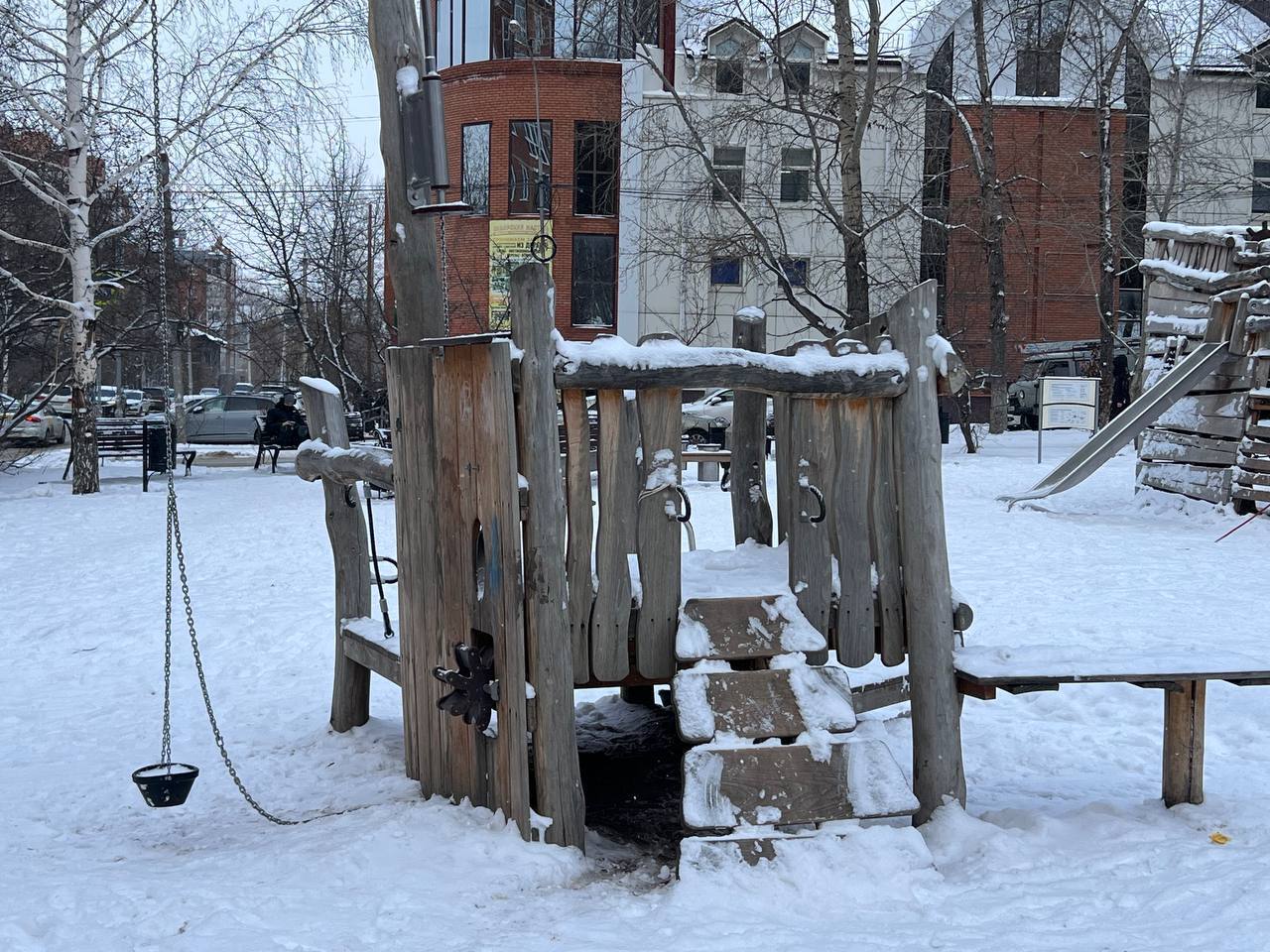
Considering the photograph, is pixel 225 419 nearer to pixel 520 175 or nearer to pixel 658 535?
pixel 520 175

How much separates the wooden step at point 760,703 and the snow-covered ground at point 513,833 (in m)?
0.44

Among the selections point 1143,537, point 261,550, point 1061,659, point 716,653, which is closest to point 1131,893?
point 1061,659

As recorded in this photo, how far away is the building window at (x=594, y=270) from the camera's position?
34875 mm

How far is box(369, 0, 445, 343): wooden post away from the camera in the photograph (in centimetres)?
889

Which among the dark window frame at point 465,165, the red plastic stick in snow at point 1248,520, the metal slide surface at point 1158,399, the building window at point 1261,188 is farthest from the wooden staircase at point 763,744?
the building window at point 1261,188

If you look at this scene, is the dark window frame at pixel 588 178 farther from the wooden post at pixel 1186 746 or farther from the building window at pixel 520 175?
the wooden post at pixel 1186 746

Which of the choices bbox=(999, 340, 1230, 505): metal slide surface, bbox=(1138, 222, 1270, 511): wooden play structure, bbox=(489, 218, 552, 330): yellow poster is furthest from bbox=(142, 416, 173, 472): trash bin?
bbox=(1138, 222, 1270, 511): wooden play structure

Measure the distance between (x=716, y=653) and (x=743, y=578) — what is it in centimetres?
58

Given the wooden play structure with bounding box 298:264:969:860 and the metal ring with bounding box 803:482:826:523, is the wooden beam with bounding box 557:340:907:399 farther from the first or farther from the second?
the metal ring with bounding box 803:482:826:523

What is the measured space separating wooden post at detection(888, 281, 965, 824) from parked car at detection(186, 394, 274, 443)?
3110cm

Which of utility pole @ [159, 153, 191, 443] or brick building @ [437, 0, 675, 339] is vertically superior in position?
brick building @ [437, 0, 675, 339]

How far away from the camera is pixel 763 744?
14.7 feet

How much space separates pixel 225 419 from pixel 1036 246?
22669 mm

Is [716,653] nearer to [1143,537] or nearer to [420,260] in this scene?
[420,260]
